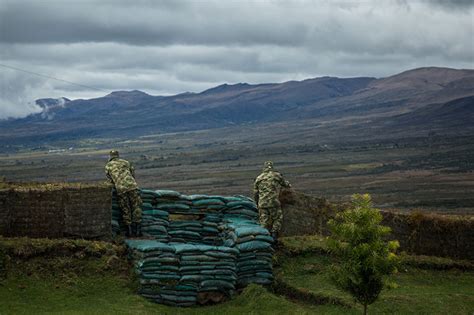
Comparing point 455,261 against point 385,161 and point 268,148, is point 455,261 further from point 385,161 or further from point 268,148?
point 268,148

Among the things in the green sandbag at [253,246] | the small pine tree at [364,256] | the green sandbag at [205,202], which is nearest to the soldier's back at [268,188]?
the green sandbag at [205,202]

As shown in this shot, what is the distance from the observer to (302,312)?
1445cm

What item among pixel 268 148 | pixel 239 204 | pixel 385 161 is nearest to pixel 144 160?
pixel 268 148

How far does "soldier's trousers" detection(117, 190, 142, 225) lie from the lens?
17.6m

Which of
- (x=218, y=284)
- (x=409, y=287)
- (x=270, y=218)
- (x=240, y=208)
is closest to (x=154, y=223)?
(x=240, y=208)

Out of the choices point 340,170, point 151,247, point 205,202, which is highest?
point 205,202

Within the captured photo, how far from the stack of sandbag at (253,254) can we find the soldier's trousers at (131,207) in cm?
253

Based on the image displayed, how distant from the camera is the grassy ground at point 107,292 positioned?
46.9 feet

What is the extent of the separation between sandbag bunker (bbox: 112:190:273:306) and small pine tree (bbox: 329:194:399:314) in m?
3.65

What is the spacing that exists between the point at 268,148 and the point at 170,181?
215 ft

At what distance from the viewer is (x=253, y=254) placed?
55.1ft

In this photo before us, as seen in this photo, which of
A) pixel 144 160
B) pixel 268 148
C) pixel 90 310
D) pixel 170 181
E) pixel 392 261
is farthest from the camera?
pixel 268 148

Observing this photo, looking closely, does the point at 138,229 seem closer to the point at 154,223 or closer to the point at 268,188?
the point at 154,223

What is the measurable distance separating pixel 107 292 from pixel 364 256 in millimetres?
5938
